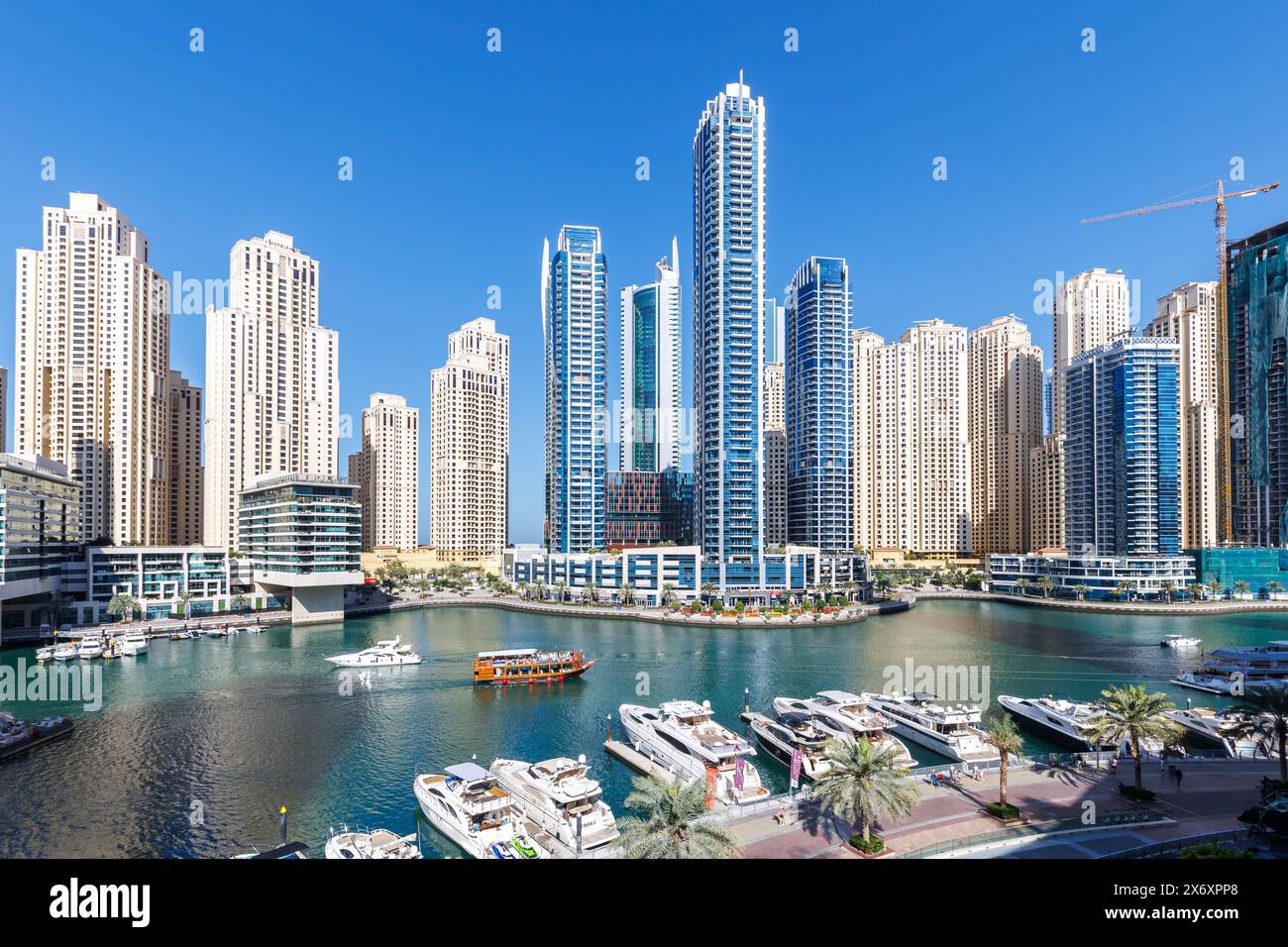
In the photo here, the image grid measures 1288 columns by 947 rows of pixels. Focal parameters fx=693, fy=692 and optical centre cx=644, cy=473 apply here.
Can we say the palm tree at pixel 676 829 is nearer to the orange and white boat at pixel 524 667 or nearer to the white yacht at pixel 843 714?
the white yacht at pixel 843 714

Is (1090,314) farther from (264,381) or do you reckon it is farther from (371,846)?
(371,846)

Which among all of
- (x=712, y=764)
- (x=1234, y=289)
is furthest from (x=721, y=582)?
(x=1234, y=289)

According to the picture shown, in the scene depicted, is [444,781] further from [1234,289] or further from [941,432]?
[1234,289]

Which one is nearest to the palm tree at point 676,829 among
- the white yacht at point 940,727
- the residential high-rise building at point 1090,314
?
the white yacht at point 940,727

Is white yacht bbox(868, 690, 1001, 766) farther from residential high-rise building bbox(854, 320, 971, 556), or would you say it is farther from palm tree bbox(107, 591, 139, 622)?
residential high-rise building bbox(854, 320, 971, 556)

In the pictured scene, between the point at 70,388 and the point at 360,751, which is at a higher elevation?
the point at 70,388
